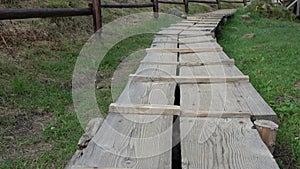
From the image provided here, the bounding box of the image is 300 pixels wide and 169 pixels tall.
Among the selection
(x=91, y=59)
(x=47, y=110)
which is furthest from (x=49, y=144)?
(x=91, y=59)

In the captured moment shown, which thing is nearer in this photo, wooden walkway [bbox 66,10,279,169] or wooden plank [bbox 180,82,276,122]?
wooden walkway [bbox 66,10,279,169]

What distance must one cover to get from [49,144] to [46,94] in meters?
0.80

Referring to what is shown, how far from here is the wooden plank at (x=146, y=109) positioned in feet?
5.13

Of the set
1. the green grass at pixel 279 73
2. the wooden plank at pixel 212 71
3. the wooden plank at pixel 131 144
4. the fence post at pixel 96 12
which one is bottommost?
the green grass at pixel 279 73

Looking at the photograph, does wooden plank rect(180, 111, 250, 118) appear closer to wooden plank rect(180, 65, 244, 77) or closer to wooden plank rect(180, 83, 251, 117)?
wooden plank rect(180, 83, 251, 117)

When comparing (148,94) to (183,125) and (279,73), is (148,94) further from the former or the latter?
(279,73)

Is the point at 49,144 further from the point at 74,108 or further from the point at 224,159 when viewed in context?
the point at 224,159

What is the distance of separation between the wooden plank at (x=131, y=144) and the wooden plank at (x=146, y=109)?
3cm

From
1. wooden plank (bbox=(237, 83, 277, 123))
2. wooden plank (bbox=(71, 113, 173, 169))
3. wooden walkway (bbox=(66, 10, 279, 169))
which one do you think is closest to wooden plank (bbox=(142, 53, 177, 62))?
wooden walkway (bbox=(66, 10, 279, 169))

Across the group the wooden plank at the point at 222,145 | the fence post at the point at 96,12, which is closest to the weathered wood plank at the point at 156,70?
the wooden plank at the point at 222,145

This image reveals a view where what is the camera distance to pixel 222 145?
4.16ft

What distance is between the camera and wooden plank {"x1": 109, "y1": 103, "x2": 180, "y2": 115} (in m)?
1.56

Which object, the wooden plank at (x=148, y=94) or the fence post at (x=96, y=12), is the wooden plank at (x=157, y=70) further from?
the fence post at (x=96, y=12)

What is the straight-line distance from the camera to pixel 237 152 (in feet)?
3.97
